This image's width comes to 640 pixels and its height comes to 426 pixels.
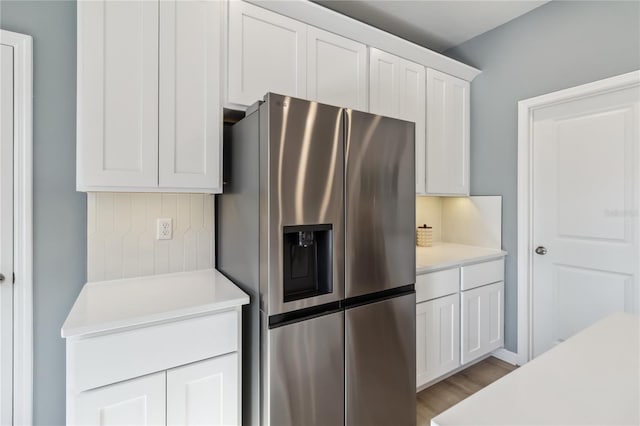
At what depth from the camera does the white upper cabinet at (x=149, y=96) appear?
4.47 ft

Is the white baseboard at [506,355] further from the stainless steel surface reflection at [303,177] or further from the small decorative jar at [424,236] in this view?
the stainless steel surface reflection at [303,177]

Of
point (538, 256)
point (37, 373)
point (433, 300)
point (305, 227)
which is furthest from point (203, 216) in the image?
point (538, 256)

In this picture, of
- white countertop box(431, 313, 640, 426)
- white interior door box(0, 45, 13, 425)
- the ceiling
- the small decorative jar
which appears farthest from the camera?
the small decorative jar

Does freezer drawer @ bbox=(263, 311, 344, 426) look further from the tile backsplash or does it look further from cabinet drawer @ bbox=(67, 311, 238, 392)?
the tile backsplash

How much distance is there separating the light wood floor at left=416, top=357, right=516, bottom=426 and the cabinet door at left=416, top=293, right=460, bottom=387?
157 millimetres

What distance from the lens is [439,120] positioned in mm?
2576

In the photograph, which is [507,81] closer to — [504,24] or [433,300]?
[504,24]

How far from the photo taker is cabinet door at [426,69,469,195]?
8.25 feet

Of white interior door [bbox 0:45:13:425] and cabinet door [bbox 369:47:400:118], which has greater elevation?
cabinet door [bbox 369:47:400:118]

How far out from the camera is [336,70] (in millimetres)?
1996

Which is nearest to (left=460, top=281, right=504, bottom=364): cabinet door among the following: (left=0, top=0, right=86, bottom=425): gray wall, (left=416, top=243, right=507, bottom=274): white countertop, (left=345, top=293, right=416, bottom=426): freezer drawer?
(left=416, top=243, right=507, bottom=274): white countertop

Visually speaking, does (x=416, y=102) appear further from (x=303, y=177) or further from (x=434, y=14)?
(x=303, y=177)

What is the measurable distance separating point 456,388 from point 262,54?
2538 millimetres

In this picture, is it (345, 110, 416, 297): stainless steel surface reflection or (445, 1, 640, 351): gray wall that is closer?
(345, 110, 416, 297): stainless steel surface reflection
